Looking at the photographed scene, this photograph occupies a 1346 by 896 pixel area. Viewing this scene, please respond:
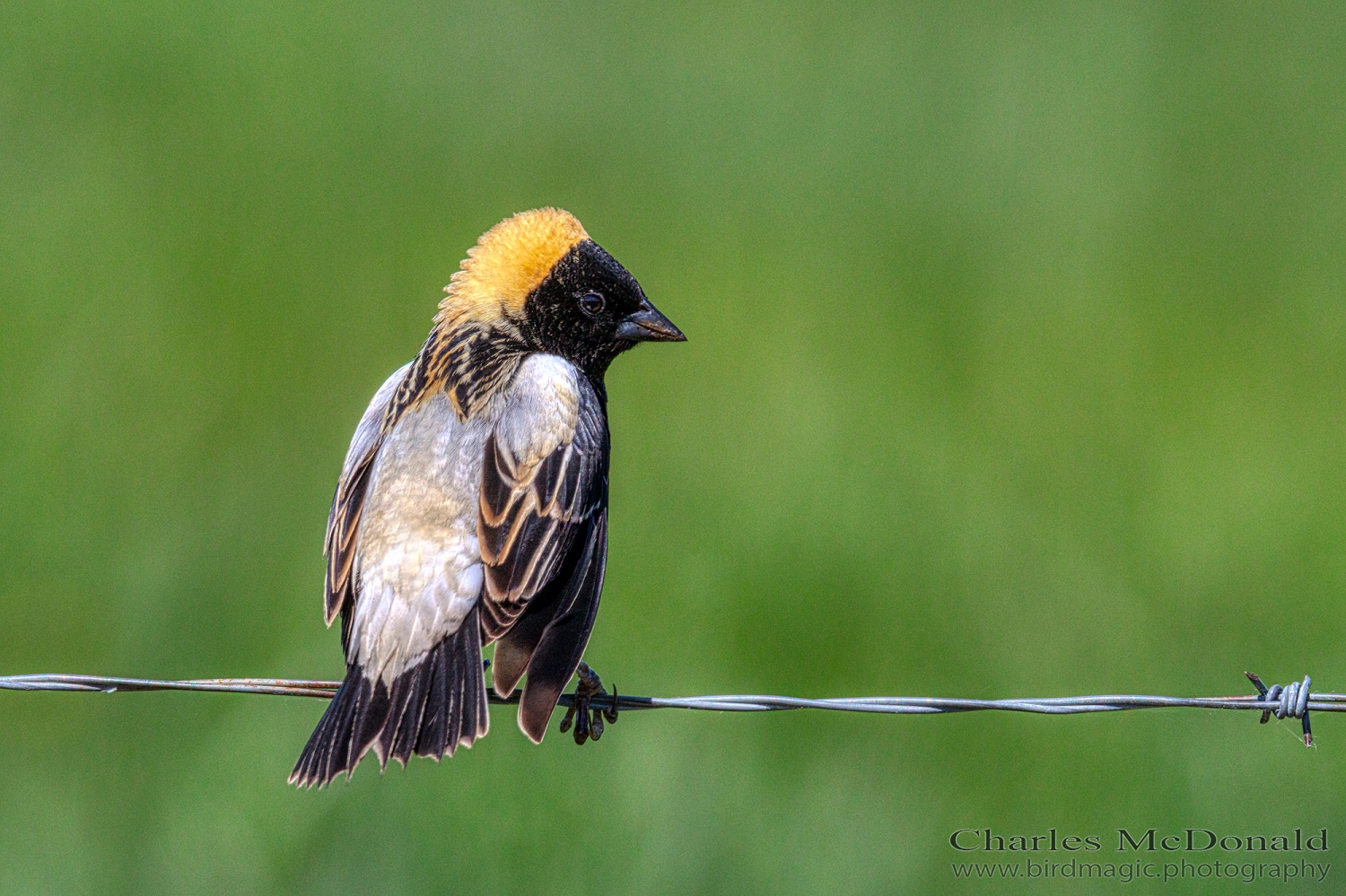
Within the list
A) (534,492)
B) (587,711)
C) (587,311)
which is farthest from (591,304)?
(587,711)

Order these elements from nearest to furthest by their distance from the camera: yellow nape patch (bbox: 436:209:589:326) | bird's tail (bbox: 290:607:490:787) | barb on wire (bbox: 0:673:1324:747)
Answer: barb on wire (bbox: 0:673:1324:747) < bird's tail (bbox: 290:607:490:787) < yellow nape patch (bbox: 436:209:589:326)

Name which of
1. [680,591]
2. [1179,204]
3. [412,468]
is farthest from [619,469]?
[1179,204]

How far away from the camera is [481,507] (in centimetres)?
457

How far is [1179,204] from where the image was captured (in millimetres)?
10266

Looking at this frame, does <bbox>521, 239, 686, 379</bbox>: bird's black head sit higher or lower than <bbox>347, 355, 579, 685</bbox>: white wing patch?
higher

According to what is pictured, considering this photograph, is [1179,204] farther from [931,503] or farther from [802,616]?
[802,616]

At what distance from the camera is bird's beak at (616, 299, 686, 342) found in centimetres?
543

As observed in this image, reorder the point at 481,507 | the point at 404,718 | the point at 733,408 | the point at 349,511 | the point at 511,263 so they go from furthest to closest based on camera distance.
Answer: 1. the point at 733,408
2. the point at 511,263
3. the point at 349,511
4. the point at 481,507
5. the point at 404,718

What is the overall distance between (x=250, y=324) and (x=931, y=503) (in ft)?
12.0

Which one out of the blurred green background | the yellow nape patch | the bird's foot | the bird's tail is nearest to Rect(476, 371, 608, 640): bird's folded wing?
the bird's tail

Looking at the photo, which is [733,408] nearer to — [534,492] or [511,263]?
[511,263]

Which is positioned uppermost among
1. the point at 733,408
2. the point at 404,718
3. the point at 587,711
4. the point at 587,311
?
the point at 733,408

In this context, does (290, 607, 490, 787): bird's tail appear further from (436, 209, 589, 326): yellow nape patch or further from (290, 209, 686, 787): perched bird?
(436, 209, 589, 326): yellow nape patch

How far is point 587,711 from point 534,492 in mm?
659
